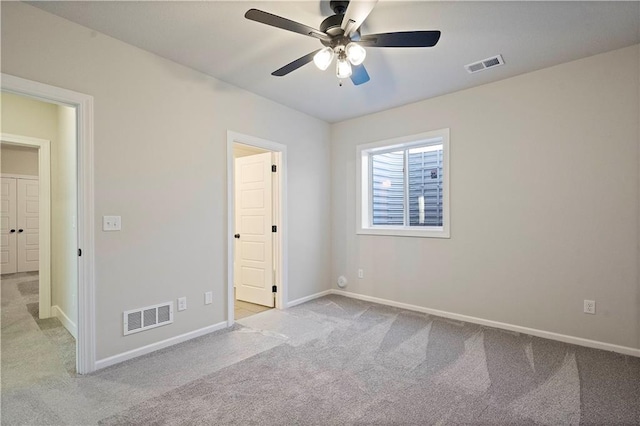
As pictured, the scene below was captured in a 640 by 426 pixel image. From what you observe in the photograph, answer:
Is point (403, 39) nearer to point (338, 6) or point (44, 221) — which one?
point (338, 6)

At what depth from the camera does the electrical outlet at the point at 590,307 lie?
288 centimetres

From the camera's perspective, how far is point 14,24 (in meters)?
2.13

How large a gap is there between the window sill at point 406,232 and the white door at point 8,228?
7683 millimetres

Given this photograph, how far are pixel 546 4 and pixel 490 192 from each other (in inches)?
71.3

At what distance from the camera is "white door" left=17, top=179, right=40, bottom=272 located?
7047 millimetres

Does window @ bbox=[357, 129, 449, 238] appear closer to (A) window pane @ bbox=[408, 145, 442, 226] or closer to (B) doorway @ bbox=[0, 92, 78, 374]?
(A) window pane @ bbox=[408, 145, 442, 226]

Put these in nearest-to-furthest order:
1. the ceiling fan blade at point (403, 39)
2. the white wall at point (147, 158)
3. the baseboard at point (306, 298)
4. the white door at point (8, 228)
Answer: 1. the ceiling fan blade at point (403, 39)
2. the white wall at point (147, 158)
3. the baseboard at point (306, 298)
4. the white door at point (8, 228)

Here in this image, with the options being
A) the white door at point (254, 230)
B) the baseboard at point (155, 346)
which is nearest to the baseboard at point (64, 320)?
the baseboard at point (155, 346)

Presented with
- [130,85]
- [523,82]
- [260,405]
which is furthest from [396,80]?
[260,405]

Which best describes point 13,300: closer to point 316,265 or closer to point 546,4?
point 316,265

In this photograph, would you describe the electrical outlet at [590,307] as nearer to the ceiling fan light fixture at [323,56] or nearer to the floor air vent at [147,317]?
the ceiling fan light fixture at [323,56]

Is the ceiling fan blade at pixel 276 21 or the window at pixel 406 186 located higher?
the ceiling fan blade at pixel 276 21

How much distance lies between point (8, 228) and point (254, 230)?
644cm

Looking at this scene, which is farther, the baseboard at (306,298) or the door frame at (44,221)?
the baseboard at (306,298)
